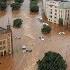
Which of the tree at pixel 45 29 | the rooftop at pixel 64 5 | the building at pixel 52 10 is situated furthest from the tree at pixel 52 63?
the building at pixel 52 10

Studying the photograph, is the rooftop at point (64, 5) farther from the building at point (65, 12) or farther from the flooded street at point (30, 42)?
the flooded street at point (30, 42)

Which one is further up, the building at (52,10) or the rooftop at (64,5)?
the rooftop at (64,5)

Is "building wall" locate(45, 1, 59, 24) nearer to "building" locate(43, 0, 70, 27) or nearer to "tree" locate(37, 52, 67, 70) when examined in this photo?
"building" locate(43, 0, 70, 27)

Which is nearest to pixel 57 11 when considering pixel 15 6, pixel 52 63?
pixel 15 6

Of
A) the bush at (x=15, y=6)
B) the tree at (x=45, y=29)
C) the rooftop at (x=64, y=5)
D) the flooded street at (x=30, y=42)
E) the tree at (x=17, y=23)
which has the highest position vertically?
the rooftop at (x=64, y=5)

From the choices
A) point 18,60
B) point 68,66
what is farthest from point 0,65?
point 68,66

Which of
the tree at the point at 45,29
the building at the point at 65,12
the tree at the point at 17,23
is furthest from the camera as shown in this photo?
the building at the point at 65,12

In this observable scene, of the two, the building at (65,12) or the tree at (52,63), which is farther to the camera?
the building at (65,12)
